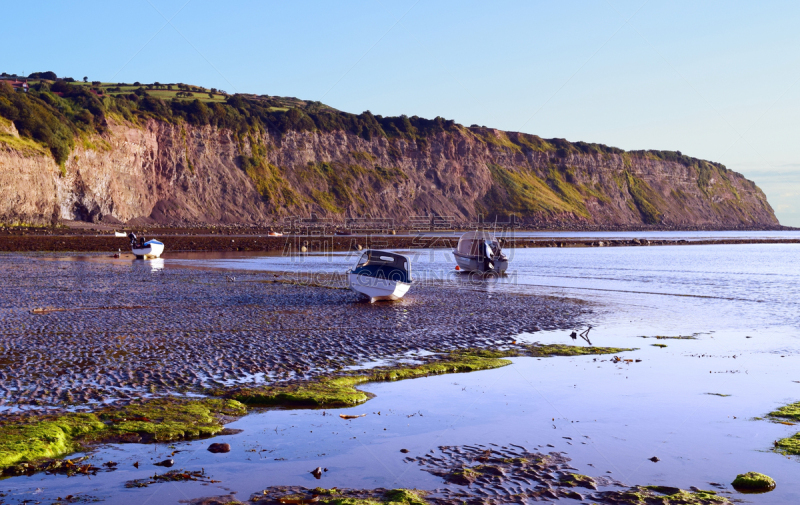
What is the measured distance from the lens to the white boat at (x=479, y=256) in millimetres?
44438

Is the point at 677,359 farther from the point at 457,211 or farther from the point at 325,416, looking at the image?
the point at 457,211

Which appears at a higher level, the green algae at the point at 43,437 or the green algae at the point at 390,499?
the green algae at the point at 43,437

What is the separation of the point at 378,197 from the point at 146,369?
158818 mm

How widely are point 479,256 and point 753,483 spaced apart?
37272 millimetres

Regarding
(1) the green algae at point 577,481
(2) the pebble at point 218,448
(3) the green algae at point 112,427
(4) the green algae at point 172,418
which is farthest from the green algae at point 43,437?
(1) the green algae at point 577,481

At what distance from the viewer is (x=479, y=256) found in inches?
1772

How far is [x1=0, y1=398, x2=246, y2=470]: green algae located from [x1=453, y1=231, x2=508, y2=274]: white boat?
1362 inches

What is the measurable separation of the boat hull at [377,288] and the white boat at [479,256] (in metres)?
17.6

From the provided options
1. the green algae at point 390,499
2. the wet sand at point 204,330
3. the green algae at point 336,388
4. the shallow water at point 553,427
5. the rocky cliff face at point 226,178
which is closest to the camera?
the green algae at point 390,499

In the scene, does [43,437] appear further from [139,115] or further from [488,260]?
[139,115]

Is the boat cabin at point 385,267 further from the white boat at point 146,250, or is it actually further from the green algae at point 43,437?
the white boat at point 146,250

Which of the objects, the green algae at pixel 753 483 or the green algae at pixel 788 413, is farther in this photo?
the green algae at pixel 788 413

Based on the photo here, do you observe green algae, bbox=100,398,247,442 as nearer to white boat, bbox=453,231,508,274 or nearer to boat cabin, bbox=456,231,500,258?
white boat, bbox=453,231,508,274

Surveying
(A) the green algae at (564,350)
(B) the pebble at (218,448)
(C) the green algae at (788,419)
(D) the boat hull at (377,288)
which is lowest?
(A) the green algae at (564,350)
